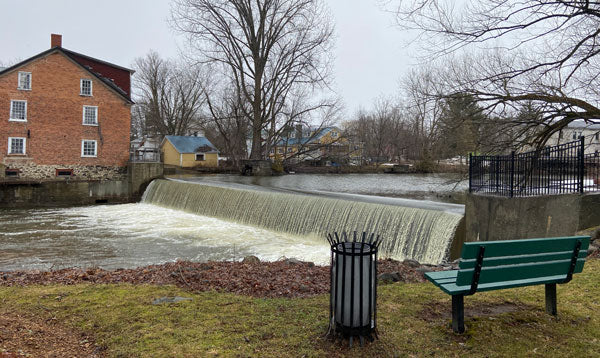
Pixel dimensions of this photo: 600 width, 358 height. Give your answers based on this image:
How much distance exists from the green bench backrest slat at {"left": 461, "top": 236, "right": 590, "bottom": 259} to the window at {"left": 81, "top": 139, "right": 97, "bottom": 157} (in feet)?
87.7

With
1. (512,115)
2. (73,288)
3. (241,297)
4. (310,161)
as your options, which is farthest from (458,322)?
(310,161)

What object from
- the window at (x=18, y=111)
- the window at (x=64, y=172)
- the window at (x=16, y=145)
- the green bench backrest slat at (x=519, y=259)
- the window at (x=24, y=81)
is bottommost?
the green bench backrest slat at (x=519, y=259)

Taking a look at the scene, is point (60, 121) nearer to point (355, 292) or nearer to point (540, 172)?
point (540, 172)

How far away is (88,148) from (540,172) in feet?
82.9

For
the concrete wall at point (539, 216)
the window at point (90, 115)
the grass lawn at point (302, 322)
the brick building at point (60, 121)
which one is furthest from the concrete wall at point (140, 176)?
the concrete wall at point (539, 216)

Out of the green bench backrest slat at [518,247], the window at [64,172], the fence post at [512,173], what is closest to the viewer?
the green bench backrest slat at [518,247]

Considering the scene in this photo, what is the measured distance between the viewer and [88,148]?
25.9 m

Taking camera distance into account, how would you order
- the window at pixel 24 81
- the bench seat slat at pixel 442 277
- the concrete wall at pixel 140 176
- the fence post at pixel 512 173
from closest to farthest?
1. the bench seat slat at pixel 442 277
2. the fence post at pixel 512 173
3. the window at pixel 24 81
4. the concrete wall at pixel 140 176

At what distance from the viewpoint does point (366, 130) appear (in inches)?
2399

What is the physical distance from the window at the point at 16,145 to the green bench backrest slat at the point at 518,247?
27.1 m

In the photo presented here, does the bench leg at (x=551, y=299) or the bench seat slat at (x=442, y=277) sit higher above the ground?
the bench seat slat at (x=442, y=277)

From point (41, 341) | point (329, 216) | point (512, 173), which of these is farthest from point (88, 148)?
point (41, 341)

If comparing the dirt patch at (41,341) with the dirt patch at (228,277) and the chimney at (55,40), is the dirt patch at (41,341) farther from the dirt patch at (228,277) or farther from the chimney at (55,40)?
the chimney at (55,40)

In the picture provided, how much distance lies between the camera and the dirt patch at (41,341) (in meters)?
3.34
